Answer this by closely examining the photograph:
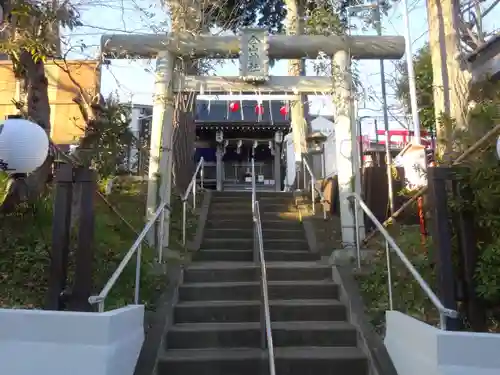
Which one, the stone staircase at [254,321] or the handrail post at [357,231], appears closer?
the stone staircase at [254,321]

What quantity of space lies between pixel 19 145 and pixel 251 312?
2.88 meters

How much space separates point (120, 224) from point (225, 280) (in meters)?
2.17

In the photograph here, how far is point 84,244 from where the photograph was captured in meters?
4.38

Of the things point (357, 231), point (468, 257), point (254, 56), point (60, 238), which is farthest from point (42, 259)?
point (468, 257)

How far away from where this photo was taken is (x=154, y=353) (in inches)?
185

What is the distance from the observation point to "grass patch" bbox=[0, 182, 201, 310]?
548cm

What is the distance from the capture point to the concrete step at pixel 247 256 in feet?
25.0

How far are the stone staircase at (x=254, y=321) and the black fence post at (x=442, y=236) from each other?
3.74 ft

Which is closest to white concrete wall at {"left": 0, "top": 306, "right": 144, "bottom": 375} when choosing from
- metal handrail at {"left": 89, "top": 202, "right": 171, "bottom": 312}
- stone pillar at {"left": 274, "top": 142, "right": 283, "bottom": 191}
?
metal handrail at {"left": 89, "top": 202, "right": 171, "bottom": 312}

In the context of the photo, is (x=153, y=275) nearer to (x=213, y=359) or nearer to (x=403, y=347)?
(x=213, y=359)

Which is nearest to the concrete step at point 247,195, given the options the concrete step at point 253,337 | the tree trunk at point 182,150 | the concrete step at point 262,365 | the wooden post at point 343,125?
the tree trunk at point 182,150

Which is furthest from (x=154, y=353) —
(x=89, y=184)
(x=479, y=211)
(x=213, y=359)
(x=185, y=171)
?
(x=185, y=171)

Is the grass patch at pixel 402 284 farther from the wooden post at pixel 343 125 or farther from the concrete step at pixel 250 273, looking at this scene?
the wooden post at pixel 343 125

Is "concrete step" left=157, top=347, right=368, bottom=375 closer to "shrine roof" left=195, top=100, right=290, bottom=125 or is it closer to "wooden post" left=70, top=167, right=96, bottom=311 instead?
"wooden post" left=70, top=167, right=96, bottom=311
